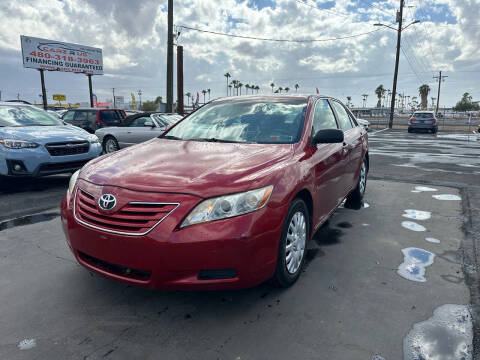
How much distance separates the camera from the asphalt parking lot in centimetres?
213

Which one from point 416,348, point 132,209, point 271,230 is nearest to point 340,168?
point 271,230

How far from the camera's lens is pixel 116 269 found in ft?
7.75

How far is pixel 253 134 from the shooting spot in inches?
132

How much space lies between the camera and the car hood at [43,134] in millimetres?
5926

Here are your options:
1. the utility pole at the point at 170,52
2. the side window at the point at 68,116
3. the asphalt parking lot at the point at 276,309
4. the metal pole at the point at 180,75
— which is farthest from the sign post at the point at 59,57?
the asphalt parking lot at the point at 276,309

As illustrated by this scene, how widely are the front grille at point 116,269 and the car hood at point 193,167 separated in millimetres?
526

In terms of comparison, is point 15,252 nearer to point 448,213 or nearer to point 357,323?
point 357,323

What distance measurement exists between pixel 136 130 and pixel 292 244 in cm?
851

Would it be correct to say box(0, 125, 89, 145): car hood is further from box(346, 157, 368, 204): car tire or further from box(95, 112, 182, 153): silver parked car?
box(346, 157, 368, 204): car tire

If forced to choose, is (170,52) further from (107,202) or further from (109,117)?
(107,202)

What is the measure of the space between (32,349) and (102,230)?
0.79m

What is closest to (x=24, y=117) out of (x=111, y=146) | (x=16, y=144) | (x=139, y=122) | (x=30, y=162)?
(x=16, y=144)

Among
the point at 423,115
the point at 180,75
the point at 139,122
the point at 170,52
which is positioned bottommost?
the point at 139,122

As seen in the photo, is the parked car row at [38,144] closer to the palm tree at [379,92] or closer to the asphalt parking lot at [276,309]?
the asphalt parking lot at [276,309]
